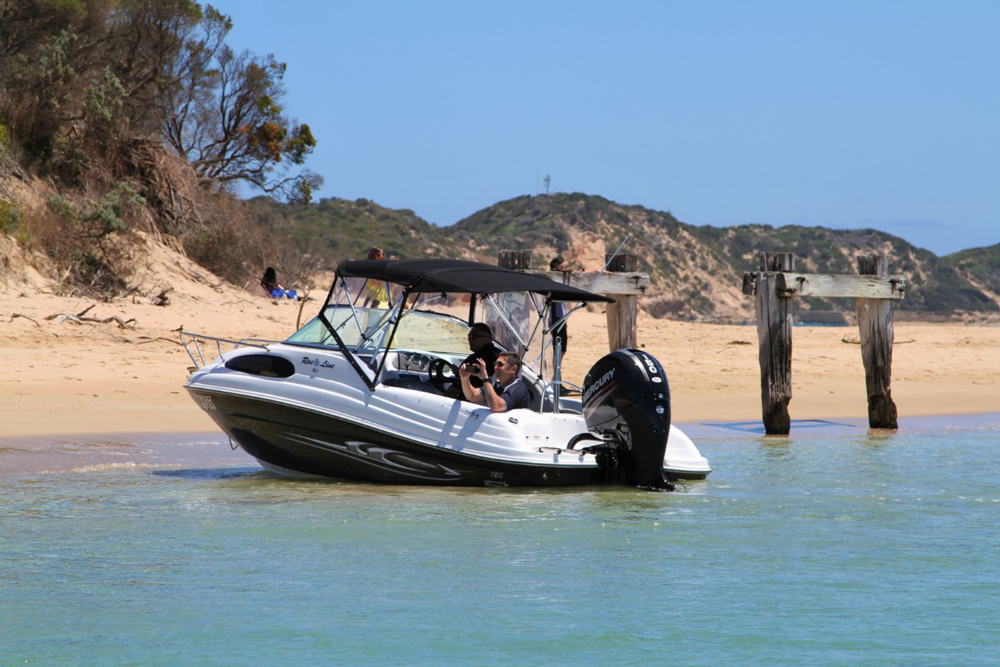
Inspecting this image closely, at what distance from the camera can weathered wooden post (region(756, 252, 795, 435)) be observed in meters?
14.8

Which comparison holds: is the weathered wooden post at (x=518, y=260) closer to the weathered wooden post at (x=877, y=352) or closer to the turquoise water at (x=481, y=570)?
the turquoise water at (x=481, y=570)

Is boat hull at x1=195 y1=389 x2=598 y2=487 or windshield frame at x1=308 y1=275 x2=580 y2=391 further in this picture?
windshield frame at x1=308 y1=275 x2=580 y2=391

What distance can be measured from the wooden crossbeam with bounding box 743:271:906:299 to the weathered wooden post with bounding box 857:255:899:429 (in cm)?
20

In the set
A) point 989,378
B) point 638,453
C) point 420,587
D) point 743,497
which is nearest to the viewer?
point 420,587

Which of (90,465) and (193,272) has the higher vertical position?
(193,272)

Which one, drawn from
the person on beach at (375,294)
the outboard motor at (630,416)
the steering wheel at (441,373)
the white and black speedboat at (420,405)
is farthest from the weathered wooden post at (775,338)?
the person on beach at (375,294)

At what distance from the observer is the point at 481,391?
32.6 feet

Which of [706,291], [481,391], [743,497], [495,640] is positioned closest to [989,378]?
[743,497]

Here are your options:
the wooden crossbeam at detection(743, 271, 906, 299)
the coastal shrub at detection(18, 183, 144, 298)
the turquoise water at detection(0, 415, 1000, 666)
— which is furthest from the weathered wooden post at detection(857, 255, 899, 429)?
the coastal shrub at detection(18, 183, 144, 298)

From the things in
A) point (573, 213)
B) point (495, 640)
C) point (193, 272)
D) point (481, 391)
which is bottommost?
point (495, 640)

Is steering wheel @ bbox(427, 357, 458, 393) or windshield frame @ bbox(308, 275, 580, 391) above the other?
windshield frame @ bbox(308, 275, 580, 391)

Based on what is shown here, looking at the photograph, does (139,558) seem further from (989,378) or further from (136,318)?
(989,378)

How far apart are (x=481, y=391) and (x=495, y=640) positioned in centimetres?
393

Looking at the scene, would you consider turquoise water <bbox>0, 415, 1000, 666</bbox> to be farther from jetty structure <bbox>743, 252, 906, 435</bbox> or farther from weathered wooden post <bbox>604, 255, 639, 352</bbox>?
weathered wooden post <bbox>604, 255, 639, 352</bbox>
